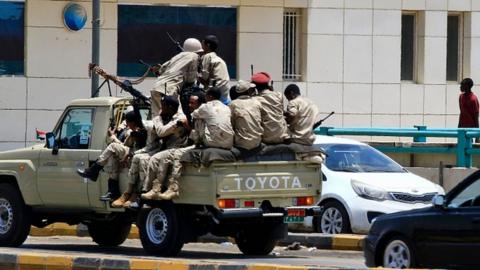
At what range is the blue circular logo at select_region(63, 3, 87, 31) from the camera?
30094 millimetres

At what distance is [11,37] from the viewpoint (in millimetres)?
29984

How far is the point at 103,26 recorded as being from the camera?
30.2 metres

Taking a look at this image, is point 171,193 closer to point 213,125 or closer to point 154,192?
point 154,192

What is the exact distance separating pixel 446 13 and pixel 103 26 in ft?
26.5

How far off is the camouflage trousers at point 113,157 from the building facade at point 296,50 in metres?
13.1

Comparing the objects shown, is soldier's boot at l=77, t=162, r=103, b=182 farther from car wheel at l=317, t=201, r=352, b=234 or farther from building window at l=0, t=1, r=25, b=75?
building window at l=0, t=1, r=25, b=75

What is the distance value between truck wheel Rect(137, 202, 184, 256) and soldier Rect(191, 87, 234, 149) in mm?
891

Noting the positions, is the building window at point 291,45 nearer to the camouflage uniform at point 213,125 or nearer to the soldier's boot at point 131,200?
the soldier's boot at point 131,200

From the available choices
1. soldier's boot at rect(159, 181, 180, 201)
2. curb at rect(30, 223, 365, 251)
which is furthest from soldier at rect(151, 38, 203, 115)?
curb at rect(30, 223, 365, 251)

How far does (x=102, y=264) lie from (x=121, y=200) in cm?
330

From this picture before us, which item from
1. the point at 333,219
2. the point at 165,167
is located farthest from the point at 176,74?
the point at 333,219

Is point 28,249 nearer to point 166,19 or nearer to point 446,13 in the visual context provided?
point 166,19

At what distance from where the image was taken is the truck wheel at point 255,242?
17641 mm

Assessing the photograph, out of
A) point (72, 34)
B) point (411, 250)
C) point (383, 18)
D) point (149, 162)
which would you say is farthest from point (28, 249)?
point (383, 18)
